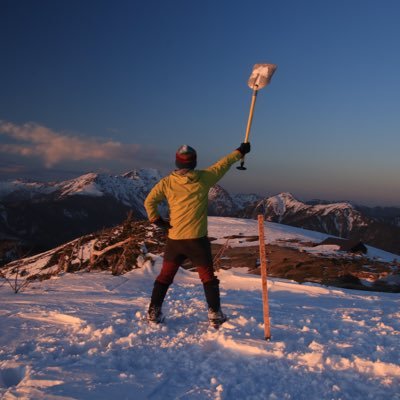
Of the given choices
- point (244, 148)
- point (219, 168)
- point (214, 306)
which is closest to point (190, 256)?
point (214, 306)

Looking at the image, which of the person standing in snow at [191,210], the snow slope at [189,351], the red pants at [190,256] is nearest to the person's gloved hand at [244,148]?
the person standing in snow at [191,210]

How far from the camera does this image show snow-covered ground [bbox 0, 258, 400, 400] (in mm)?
3354

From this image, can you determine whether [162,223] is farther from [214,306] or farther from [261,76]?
[261,76]

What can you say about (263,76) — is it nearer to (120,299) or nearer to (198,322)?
(198,322)

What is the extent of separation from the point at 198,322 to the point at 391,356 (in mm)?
2545

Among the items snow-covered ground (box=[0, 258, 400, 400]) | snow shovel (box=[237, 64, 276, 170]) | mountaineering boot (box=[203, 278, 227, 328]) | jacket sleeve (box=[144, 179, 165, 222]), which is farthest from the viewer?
snow shovel (box=[237, 64, 276, 170])

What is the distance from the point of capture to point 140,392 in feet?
10.7

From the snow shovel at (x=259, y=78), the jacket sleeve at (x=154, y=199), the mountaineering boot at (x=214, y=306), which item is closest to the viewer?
the mountaineering boot at (x=214, y=306)

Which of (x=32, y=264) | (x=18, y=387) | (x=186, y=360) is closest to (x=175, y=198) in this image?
(x=186, y=360)

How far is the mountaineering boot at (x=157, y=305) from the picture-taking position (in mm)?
5289

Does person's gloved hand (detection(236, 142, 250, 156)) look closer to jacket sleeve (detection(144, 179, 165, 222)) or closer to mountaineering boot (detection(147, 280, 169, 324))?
jacket sleeve (detection(144, 179, 165, 222))

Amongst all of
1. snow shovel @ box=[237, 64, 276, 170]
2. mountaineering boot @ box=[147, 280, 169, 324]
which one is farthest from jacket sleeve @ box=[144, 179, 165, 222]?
snow shovel @ box=[237, 64, 276, 170]

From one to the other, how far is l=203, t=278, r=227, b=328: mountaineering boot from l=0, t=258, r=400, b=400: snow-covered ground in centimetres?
14

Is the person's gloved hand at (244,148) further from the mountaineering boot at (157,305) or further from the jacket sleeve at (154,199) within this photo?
the mountaineering boot at (157,305)
